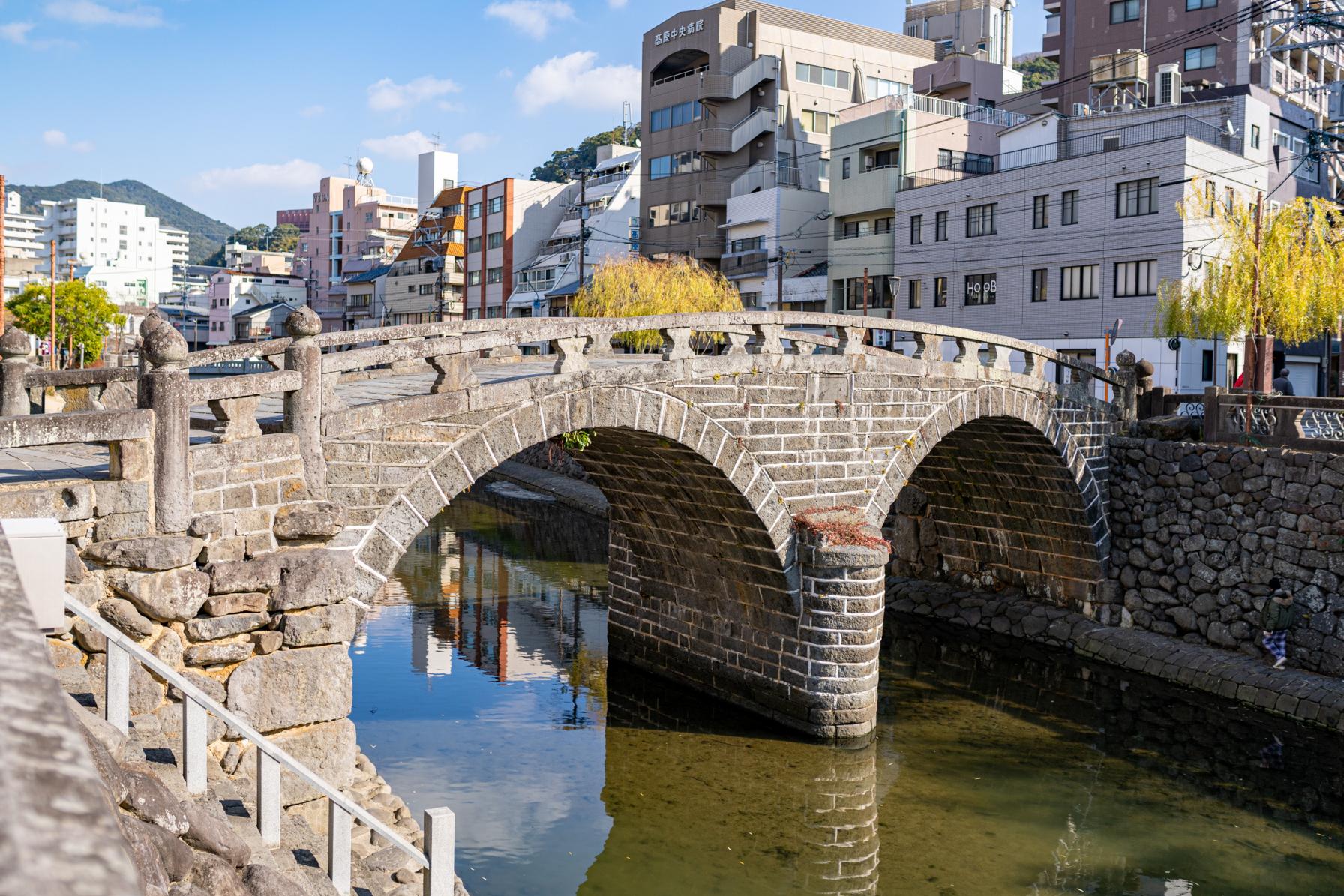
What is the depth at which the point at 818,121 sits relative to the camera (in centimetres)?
5022

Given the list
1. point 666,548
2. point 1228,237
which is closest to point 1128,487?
point 666,548

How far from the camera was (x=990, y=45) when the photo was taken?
58469 mm

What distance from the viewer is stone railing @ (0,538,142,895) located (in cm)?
117

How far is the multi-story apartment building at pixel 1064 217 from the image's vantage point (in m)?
33.4

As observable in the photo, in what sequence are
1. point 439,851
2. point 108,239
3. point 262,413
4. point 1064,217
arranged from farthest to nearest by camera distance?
point 108,239
point 1064,217
point 262,413
point 439,851

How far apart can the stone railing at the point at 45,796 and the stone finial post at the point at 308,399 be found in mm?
8754

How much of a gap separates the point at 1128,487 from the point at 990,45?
141 feet

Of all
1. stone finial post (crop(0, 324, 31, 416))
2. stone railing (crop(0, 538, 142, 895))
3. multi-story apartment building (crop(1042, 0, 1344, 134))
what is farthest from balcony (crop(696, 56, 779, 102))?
stone railing (crop(0, 538, 142, 895))

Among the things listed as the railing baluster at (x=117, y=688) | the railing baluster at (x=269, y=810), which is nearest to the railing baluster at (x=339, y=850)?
the railing baluster at (x=269, y=810)

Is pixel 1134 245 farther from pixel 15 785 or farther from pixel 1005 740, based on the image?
pixel 15 785

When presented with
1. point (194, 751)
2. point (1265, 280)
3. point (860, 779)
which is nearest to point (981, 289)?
point (1265, 280)

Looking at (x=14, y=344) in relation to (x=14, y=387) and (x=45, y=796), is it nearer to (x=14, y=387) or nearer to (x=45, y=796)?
(x=14, y=387)

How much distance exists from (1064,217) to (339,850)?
33.2 m

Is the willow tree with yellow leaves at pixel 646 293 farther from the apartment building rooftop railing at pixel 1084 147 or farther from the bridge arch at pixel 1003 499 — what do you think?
the bridge arch at pixel 1003 499
